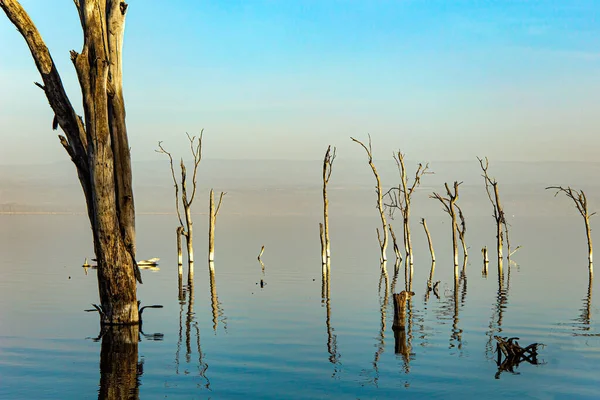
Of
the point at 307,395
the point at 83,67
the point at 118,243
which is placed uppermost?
the point at 83,67

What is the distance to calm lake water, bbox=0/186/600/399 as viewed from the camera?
14.6m

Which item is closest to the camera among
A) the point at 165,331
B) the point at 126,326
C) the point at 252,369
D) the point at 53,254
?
the point at 252,369

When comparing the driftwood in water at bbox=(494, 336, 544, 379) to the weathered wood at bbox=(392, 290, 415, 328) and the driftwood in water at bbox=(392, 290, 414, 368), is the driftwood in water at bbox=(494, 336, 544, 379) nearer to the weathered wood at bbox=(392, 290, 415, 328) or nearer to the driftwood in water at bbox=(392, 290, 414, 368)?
the driftwood in water at bbox=(392, 290, 414, 368)

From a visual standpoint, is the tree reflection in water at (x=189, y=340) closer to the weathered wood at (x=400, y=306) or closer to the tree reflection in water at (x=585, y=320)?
the weathered wood at (x=400, y=306)

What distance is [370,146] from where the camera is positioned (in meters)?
42.2

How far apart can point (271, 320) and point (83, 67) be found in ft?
33.2

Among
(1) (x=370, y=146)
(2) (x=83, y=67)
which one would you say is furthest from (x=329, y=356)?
(1) (x=370, y=146)

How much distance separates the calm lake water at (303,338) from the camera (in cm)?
1456

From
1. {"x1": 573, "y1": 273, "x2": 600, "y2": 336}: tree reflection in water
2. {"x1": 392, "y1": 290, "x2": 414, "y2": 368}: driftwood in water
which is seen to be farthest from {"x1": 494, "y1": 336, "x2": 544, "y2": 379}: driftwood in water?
{"x1": 573, "y1": 273, "x2": 600, "y2": 336}: tree reflection in water

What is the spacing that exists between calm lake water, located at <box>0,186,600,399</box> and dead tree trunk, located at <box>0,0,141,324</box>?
174 centimetres

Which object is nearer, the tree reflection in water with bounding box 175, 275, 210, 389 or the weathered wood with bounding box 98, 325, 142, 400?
the weathered wood with bounding box 98, 325, 142, 400

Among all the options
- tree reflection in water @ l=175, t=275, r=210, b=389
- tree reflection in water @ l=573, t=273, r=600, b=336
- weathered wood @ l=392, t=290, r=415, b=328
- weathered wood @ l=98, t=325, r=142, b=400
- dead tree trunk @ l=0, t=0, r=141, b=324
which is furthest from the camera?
tree reflection in water @ l=573, t=273, r=600, b=336

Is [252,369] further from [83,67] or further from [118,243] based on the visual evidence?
[83,67]

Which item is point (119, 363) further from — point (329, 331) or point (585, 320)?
point (585, 320)
